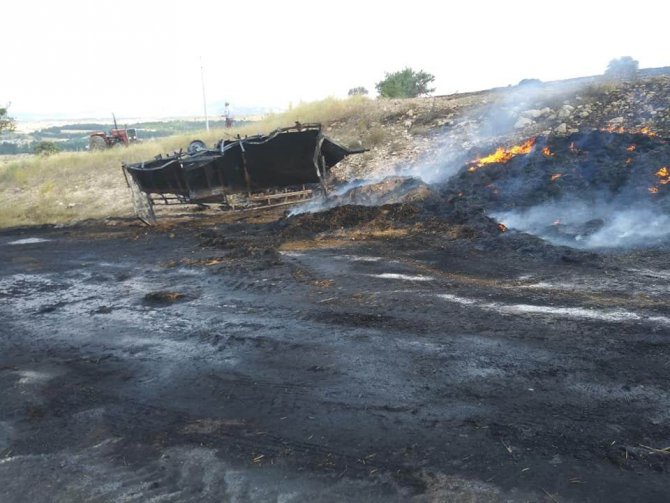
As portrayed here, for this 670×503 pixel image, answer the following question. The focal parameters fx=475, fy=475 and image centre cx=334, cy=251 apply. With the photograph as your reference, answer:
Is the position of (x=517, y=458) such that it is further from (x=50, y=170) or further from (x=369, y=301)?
(x=50, y=170)

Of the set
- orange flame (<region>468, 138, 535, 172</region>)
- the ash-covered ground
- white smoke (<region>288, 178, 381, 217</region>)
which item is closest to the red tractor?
white smoke (<region>288, 178, 381, 217</region>)

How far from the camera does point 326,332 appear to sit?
16.9 feet

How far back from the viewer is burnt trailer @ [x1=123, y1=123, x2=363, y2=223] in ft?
37.4

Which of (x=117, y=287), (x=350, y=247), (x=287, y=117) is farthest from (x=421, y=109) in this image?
(x=117, y=287)

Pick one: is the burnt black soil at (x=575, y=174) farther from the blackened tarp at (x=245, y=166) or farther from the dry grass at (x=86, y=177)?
the dry grass at (x=86, y=177)

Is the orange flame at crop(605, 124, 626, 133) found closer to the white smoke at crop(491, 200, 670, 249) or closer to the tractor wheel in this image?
the white smoke at crop(491, 200, 670, 249)

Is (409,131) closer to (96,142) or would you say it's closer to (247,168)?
(247,168)

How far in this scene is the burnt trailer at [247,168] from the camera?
37.4ft

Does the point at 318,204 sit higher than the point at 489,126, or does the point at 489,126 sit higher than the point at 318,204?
the point at 489,126

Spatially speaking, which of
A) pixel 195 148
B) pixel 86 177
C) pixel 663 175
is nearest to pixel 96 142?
→ pixel 86 177

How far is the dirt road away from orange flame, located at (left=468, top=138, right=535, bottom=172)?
510cm

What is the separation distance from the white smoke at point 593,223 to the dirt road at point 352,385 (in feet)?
2.86

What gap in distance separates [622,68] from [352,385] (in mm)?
19851

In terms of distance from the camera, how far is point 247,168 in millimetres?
11945
